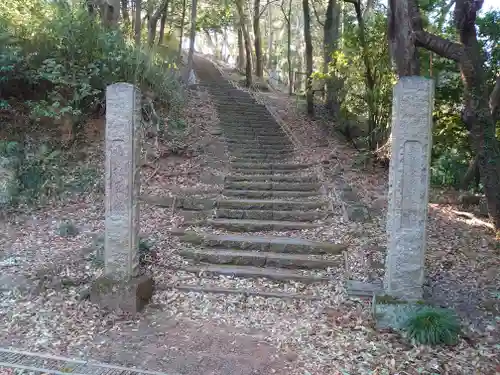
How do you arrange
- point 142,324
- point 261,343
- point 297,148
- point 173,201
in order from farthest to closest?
point 297,148, point 173,201, point 142,324, point 261,343

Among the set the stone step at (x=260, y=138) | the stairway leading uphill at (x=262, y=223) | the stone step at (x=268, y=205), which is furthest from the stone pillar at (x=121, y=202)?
the stone step at (x=260, y=138)

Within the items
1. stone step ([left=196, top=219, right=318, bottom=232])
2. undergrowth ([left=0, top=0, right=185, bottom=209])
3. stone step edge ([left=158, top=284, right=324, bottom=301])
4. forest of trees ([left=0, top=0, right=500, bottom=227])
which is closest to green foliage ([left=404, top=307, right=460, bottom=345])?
A: stone step edge ([left=158, top=284, right=324, bottom=301])

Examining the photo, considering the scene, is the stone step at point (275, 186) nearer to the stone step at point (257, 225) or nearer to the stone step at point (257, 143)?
the stone step at point (257, 225)

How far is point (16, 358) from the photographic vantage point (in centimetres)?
393

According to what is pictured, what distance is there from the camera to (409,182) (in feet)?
14.9

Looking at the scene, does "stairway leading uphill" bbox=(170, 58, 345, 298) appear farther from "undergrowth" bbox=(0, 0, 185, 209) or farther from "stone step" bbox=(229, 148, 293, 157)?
"undergrowth" bbox=(0, 0, 185, 209)

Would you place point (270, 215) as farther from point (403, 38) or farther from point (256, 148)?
point (403, 38)

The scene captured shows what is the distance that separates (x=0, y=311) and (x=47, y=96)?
20.6 ft

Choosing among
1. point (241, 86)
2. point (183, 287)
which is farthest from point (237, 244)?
point (241, 86)

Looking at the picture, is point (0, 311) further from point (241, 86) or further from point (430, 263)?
point (241, 86)

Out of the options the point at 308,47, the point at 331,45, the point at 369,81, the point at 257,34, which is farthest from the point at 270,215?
the point at 257,34

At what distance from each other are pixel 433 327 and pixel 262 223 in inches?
138

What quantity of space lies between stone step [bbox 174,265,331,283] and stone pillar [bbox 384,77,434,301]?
1289mm

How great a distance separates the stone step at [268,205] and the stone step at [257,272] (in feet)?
6.19
